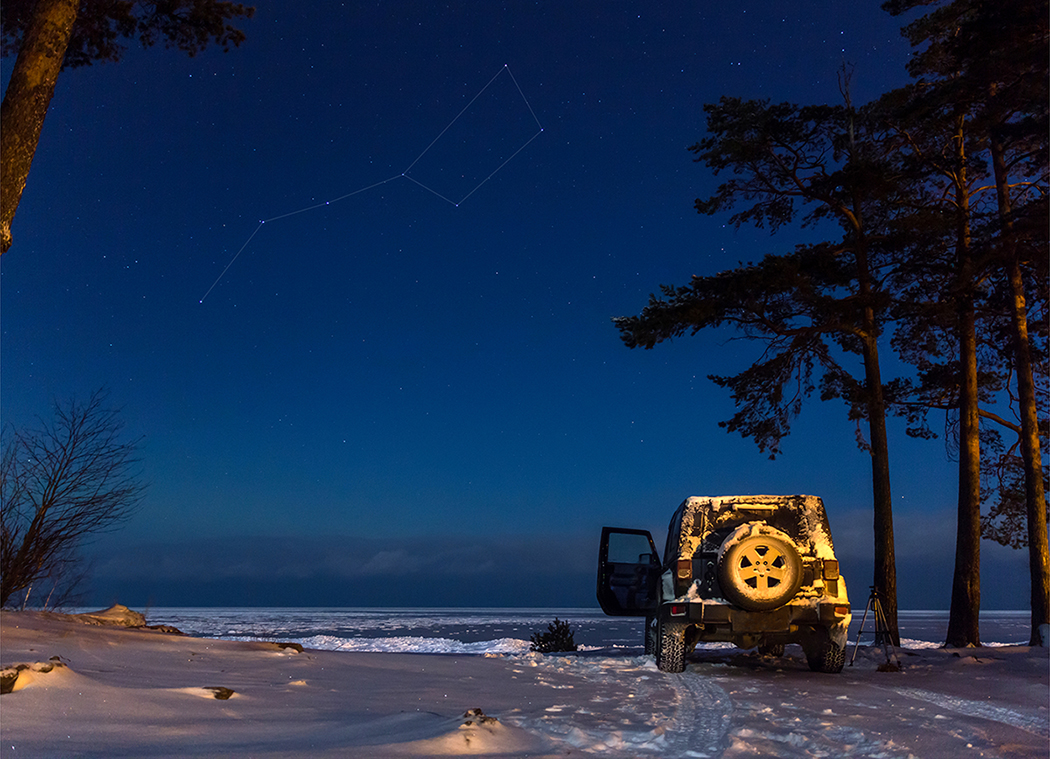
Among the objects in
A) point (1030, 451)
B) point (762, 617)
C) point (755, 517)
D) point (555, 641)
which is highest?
point (1030, 451)

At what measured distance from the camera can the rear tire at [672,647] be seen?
9219 mm

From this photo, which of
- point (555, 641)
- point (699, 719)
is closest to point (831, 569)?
point (699, 719)

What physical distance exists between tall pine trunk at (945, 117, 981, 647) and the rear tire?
28.2 ft

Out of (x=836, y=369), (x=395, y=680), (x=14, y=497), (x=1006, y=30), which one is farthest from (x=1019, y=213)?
(x=14, y=497)

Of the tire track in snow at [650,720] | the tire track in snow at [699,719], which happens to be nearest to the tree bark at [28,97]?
the tire track in snow at [650,720]

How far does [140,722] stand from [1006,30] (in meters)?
15.6

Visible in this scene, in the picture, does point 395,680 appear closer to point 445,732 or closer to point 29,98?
point 445,732

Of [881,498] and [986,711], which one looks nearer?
[986,711]

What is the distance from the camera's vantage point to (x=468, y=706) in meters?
6.39

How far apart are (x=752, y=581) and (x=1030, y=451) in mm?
9282

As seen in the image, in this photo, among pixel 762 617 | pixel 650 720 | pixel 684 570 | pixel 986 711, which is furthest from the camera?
pixel 684 570

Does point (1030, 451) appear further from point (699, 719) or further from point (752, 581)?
point (699, 719)

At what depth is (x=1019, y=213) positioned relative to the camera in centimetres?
1316

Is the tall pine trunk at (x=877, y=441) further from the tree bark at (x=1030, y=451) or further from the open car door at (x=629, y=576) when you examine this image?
the open car door at (x=629, y=576)
